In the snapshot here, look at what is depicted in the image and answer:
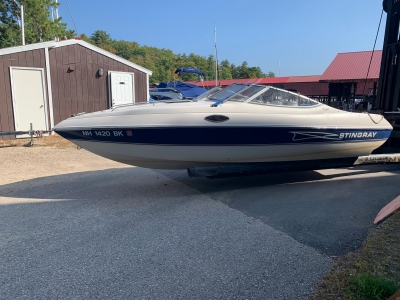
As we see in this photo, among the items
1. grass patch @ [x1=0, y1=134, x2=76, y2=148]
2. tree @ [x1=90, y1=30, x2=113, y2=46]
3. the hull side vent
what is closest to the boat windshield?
the hull side vent

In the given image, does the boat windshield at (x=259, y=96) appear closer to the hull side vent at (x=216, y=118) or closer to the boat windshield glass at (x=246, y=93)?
the boat windshield glass at (x=246, y=93)

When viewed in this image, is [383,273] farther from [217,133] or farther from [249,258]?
[217,133]

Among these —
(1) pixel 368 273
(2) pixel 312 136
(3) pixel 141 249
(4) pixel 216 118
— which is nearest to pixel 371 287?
(1) pixel 368 273

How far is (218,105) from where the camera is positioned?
14.9 feet

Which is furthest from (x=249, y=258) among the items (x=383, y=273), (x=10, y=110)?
(x=10, y=110)

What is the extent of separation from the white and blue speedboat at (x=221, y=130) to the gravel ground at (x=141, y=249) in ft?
2.25

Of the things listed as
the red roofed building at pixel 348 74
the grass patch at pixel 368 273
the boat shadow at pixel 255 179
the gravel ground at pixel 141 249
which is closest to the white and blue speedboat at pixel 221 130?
the boat shadow at pixel 255 179

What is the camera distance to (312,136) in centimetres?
487

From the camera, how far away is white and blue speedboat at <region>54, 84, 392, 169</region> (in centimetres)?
433

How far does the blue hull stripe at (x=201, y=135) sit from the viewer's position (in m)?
4.30

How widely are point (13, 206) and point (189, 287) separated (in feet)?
10.0

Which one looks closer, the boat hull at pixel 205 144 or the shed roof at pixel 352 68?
the boat hull at pixel 205 144

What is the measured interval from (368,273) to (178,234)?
178 cm

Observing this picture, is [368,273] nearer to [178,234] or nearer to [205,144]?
[178,234]
